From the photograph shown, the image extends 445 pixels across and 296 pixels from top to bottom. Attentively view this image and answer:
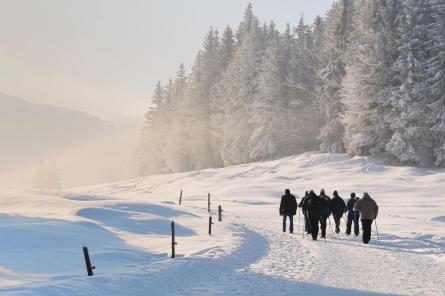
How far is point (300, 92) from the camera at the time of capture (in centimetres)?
5756

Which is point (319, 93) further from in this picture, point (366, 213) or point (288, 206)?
point (366, 213)

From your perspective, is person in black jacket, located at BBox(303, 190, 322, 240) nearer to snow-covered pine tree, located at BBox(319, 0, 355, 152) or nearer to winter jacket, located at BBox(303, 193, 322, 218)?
winter jacket, located at BBox(303, 193, 322, 218)

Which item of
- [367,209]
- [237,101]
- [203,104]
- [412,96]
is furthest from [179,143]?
[367,209]

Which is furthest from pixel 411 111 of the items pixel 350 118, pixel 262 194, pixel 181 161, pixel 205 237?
pixel 181 161

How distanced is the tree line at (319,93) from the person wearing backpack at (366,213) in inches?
890

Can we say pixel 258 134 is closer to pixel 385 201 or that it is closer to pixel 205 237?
pixel 385 201

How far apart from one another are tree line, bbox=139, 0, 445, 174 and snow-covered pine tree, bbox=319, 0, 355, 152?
0.32 feet

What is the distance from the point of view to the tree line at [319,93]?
132ft

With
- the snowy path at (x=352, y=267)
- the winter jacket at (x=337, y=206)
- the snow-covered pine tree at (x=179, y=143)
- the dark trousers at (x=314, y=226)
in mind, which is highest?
the snow-covered pine tree at (x=179, y=143)

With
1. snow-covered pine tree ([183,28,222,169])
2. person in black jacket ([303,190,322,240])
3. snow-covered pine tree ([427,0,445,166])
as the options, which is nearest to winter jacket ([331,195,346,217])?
person in black jacket ([303,190,322,240])

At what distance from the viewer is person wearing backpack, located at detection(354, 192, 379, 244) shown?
1808cm

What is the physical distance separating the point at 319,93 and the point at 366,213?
35628 mm

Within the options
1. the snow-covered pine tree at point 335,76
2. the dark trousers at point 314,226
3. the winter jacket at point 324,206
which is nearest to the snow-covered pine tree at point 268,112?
the snow-covered pine tree at point 335,76

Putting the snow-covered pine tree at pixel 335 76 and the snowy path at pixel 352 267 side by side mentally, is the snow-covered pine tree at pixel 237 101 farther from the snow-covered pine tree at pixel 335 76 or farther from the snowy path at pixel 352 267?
the snowy path at pixel 352 267
